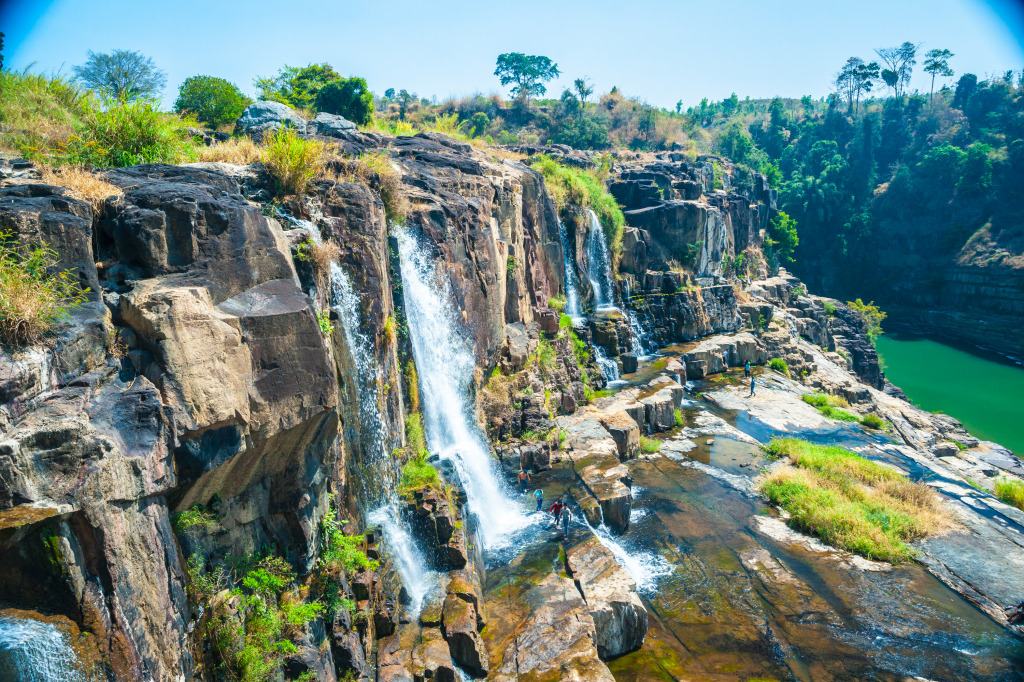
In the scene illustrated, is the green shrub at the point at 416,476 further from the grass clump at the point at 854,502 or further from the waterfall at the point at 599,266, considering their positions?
the waterfall at the point at 599,266

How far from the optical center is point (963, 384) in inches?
1312

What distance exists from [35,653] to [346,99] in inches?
790

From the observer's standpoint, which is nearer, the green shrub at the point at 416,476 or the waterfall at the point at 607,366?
the green shrub at the point at 416,476

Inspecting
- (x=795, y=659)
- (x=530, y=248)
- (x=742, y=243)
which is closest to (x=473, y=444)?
(x=795, y=659)

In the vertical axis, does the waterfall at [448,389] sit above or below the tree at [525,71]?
below

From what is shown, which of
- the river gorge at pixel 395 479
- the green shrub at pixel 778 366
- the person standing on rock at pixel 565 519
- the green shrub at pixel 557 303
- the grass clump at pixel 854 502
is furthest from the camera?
the green shrub at pixel 778 366

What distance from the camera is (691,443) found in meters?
16.6

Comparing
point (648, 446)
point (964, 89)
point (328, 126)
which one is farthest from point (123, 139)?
point (964, 89)

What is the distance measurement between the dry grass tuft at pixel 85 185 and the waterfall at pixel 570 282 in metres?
17.0

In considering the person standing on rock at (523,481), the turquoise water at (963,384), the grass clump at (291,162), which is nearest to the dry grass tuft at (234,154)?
the grass clump at (291,162)

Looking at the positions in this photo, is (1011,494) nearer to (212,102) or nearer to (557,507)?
(557,507)

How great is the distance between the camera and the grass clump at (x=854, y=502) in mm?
11786

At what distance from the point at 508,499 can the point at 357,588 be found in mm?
5039

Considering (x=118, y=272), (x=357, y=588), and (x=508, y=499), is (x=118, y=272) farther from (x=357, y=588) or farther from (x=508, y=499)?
(x=508, y=499)
